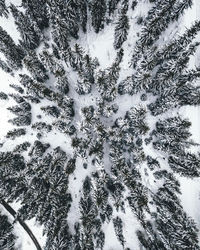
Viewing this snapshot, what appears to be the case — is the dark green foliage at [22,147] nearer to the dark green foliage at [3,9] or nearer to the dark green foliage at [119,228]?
the dark green foliage at [119,228]

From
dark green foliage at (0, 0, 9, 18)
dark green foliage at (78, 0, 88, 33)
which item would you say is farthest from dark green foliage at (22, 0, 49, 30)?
dark green foliage at (78, 0, 88, 33)

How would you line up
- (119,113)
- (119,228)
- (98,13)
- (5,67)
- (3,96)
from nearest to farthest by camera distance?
(98,13), (119,228), (119,113), (5,67), (3,96)

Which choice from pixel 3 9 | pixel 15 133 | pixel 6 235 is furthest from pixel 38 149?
pixel 3 9

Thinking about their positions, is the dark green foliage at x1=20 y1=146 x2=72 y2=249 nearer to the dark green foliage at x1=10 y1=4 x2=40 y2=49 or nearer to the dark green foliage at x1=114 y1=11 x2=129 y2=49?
the dark green foliage at x1=10 y1=4 x2=40 y2=49

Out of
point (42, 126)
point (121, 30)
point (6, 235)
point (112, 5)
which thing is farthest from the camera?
point (42, 126)

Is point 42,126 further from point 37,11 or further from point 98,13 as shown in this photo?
point 98,13

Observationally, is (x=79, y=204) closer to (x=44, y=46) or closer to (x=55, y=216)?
(x=55, y=216)
